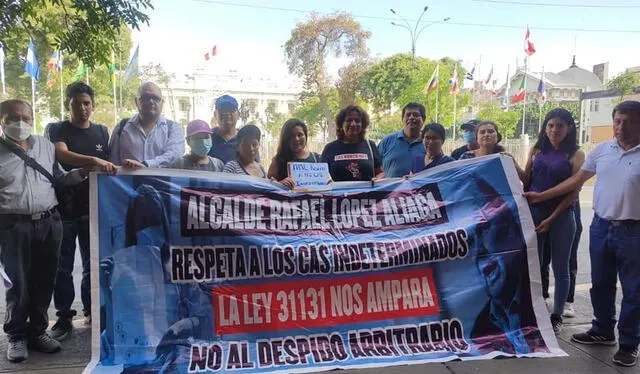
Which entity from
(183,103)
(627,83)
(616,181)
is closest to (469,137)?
(616,181)

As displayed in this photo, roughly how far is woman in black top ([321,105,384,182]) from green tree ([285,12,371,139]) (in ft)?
101

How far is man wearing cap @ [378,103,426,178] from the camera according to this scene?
454 cm

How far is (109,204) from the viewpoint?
318 cm

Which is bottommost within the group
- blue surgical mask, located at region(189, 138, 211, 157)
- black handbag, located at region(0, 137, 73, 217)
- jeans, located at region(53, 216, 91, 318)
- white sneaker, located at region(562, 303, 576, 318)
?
white sneaker, located at region(562, 303, 576, 318)

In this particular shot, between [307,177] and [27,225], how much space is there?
185 centimetres

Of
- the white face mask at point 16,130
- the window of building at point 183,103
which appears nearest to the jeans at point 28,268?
the white face mask at point 16,130

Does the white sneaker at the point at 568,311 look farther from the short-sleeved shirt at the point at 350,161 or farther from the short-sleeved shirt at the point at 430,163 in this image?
the short-sleeved shirt at the point at 350,161

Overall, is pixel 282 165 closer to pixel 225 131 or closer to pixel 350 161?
pixel 350 161

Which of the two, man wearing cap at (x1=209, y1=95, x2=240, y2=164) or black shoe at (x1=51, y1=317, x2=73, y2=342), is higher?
man wearing cap at (x1=209, y1=95, x2=240, y2=164)

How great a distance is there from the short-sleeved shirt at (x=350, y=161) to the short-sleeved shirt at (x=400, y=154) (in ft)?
1.87

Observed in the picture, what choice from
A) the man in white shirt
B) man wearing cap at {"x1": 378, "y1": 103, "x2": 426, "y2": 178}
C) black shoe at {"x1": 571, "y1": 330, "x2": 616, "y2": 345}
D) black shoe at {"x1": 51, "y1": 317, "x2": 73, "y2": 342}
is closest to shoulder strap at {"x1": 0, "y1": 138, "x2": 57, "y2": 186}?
black shoe at {"x1": 51, "y1": 317, "x2": 73, "y2": 342}

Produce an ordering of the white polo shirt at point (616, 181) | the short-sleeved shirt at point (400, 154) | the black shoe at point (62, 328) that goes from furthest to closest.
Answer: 1. the short-sleeved shirt at point (400, 154)
2. the black shoe at point (62, 328)
3. the white polo shirt at point (616, 181)

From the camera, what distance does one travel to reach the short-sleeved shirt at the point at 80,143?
12.1 feet

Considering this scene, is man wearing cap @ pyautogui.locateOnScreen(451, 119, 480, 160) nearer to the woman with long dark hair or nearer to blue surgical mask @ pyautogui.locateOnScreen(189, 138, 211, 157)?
the woman with long dark hair
